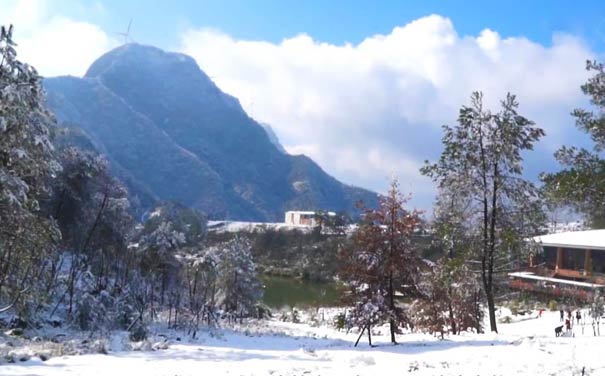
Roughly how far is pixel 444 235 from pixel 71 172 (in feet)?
62.8

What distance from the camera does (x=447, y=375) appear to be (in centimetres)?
1025

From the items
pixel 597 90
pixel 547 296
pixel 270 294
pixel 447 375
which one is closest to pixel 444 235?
pixel 597 90

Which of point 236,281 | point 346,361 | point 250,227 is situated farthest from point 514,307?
point 250,227

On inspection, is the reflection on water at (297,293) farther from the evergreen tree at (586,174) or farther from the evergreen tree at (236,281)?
the evergreen tree at (586,174)

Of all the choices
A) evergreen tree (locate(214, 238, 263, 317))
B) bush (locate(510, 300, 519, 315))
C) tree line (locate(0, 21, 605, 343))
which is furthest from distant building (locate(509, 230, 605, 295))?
tree line (locate(0, 21, 605, 343))

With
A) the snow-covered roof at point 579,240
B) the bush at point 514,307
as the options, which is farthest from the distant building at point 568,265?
the bush at point 514,307

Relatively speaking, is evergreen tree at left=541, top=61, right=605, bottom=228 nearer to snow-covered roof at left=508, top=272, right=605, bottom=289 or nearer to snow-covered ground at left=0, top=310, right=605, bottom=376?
snow-covered ground at left=0, top=310, right=605, bottom=376

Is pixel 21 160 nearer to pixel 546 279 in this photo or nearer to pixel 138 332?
pixel 138 332

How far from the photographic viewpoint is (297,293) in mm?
66500

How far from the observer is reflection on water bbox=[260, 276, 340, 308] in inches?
2227

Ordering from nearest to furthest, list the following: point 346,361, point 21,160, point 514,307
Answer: point 21,160 → point 346,361 → point 514,307

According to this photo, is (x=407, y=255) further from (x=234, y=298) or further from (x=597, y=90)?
(x=234, y=298)

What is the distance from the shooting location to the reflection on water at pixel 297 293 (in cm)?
5656

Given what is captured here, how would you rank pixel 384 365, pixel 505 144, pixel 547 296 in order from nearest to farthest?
pixel 384 365
pixel 505 144
pixel 547 296
